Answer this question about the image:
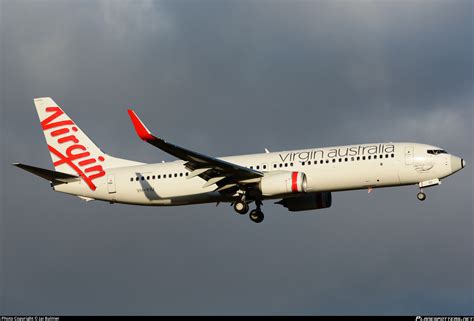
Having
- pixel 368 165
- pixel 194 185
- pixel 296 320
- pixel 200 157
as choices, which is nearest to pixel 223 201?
pixel 194 185

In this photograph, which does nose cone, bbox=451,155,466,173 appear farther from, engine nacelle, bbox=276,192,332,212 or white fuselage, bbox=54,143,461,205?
engine nacelle, bbox=276,192,332,212

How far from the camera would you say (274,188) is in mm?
53469

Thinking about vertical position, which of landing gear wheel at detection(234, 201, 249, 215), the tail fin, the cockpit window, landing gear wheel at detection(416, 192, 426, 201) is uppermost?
the tail fin

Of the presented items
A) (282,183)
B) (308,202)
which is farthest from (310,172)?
(308,202)

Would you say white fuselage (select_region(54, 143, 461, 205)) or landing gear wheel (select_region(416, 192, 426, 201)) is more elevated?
white fuselage (select_region(54, 143, 461, 205))

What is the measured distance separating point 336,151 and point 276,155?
414cm

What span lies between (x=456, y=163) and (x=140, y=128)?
1905 cm

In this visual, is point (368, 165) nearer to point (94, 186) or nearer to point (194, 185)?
point (194, 185)

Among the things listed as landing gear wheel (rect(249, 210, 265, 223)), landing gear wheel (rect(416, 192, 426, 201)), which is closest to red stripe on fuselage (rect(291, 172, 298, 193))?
landing gear wheel (rect(249, 210, 265, 223))

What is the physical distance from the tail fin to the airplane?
7cm

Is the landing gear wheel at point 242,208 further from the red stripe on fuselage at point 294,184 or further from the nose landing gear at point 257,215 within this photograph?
the red stripe on fuselage at point 294,184

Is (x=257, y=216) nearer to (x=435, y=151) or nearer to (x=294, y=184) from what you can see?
(x=294, y=184)

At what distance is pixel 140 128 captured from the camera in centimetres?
4853

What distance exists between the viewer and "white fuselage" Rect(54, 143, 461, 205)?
52.8 metres
